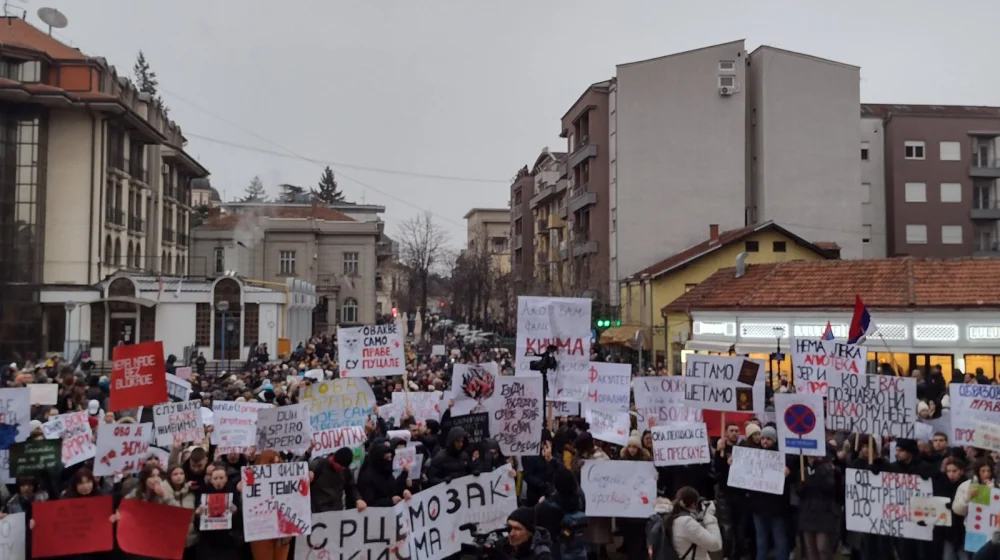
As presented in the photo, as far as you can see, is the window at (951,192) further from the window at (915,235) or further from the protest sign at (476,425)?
the protest sign at (476,425)

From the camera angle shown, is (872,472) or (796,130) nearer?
(872,472)

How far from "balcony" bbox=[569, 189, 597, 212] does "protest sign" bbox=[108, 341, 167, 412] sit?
44.6 metres

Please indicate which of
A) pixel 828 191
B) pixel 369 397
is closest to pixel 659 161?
pixel 828 191

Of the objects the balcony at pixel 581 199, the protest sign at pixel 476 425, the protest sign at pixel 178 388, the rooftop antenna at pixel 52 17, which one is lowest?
the protest sign at pixel 476 425

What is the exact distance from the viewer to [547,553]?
6730mm

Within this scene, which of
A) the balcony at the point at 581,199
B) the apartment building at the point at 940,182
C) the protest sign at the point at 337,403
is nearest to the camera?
the protest sign at the point at 337,403

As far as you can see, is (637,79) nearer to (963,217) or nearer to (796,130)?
(796,130)

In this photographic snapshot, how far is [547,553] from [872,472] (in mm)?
4907

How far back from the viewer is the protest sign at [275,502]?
888 centimetres

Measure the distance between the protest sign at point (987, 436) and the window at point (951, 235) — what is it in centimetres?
5331

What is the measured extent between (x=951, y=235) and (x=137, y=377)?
57106mm

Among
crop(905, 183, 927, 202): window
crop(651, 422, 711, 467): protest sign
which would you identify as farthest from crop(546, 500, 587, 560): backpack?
crop(905, 183, 927, 202): window

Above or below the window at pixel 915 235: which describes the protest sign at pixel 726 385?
below

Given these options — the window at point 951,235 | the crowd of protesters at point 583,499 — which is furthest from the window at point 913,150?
the crowd of protesters at point 583,499
